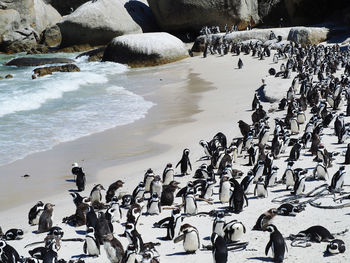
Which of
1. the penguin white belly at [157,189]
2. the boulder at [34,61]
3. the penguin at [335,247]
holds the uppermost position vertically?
the boulder at [34,61]

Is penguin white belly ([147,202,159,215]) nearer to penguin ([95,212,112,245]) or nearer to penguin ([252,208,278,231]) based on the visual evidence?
penguin ([95,212,112,245])

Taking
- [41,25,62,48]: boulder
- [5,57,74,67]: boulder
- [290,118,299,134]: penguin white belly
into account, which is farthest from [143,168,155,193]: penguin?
[41,25,62,48]: boulder

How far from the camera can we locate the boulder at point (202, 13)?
37750 millimetres

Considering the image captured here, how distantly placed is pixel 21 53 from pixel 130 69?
15.0 m

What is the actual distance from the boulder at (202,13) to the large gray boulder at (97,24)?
2280 millimetres

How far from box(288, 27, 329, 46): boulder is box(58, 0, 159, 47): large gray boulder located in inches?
451

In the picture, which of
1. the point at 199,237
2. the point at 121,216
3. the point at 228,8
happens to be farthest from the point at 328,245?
the point at 228,8

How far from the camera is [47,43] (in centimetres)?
4272

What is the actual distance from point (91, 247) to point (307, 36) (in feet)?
87.3

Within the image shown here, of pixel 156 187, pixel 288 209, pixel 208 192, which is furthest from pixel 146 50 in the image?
pixel 288 209

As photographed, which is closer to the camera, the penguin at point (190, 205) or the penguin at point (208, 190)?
the penguin at point (190, 205)

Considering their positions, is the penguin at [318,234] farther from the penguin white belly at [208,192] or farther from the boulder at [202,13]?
the boulder at [202,13]

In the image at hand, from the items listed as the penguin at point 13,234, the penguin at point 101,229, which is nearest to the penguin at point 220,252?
the penguin at point 101,229

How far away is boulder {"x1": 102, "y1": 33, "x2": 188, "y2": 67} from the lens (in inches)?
1198
